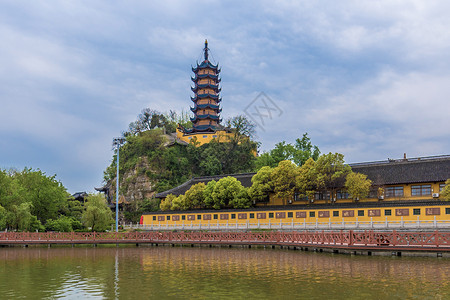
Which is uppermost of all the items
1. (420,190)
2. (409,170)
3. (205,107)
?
(205,107)

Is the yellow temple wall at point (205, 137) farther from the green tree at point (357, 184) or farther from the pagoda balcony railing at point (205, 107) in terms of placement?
the green tree at point (357, 184)

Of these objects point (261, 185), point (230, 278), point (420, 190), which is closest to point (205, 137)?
point (261, 185)

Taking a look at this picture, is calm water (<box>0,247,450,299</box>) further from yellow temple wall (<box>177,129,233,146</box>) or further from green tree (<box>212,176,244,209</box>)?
yellow temple wall (<box>177,129,233,146</box>)

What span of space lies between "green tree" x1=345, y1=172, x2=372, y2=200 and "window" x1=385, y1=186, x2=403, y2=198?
105 inches

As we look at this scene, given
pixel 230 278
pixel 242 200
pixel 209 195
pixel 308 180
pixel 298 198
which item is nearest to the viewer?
pixel 230 278

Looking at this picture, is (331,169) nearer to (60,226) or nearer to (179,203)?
(179,203)

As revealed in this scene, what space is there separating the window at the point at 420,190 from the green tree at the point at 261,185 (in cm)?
1515

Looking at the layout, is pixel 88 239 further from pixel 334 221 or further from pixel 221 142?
pixel 221 142

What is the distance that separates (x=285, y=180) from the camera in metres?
50.4

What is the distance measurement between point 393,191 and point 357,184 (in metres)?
4.70

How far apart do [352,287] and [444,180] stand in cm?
3181

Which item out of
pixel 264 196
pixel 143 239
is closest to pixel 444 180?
pixel 264 196

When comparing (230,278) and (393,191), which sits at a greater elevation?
(393,191)

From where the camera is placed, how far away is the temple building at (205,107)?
86.5 metres
